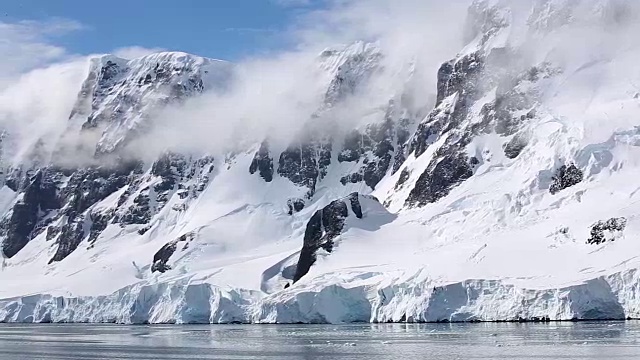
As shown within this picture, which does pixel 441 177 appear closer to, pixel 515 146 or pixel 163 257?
pixel 515 146

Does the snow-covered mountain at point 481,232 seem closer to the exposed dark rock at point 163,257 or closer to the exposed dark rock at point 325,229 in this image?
the exposed dark rock at point 325,229

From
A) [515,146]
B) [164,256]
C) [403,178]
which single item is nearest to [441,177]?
[515,146]

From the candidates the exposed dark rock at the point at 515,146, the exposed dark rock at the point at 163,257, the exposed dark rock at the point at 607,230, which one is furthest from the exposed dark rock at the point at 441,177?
the exposed dark rock at the point at 607,230

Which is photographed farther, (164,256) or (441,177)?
(164,256)

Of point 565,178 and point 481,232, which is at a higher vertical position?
point 565,178

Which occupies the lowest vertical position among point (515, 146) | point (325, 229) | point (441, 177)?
point (325, 229)

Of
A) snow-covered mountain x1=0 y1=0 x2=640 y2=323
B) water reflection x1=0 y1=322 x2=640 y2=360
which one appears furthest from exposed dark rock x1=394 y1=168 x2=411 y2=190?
water reflection x1=0 y1=322 x2=640 y2=360

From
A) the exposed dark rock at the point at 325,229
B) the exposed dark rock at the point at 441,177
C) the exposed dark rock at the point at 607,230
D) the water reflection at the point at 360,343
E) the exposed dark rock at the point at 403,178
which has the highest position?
the exposed dark rock at the point at 403,178
